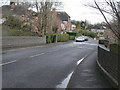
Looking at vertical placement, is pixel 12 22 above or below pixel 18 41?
above

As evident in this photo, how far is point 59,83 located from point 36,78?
113 cm

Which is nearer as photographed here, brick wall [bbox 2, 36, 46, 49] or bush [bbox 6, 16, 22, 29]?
brick wall [bbox 2, 36, 46, 49]

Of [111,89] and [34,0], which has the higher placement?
[34,0]

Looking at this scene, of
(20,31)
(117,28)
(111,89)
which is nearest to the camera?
(117,28)

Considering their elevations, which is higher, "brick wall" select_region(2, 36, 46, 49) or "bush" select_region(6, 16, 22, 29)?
"bush" select_region(6, 16, 22, 29)

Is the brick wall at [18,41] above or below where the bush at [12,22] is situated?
below

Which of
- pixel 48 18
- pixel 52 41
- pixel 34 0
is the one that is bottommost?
pixel 52 41

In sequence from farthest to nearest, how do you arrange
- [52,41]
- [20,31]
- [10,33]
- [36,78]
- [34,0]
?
[52,41]
[34,0]
[20,31]
[10,33]
[36,78]

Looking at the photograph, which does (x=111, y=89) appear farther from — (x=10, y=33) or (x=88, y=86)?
(x=10, y=33)

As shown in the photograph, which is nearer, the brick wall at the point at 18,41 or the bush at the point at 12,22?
the brick wall at the point at 18,41

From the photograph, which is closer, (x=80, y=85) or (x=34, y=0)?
(x=80, y=85)

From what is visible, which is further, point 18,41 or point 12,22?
point 12,22

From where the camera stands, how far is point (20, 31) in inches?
1299

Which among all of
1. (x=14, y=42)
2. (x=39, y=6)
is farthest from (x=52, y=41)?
(x=14, y=42)
